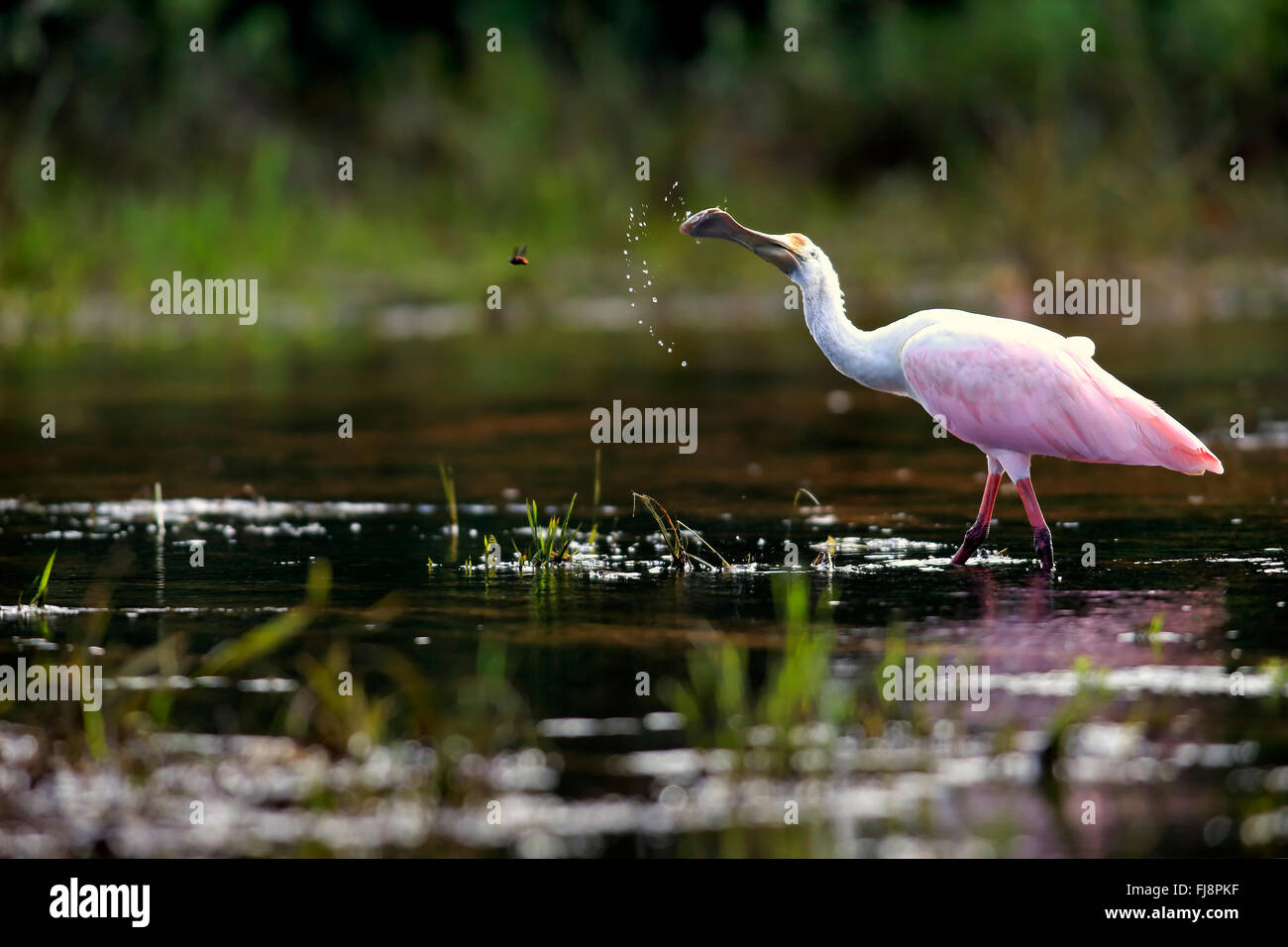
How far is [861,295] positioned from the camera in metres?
25.2

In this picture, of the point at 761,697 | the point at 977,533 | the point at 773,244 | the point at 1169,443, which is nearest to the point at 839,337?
the point at 773,244

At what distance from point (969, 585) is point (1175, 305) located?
16869 mm

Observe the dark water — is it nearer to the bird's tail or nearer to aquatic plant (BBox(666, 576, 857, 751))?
aquatic plant (BBox(666, 576, 857, 751))

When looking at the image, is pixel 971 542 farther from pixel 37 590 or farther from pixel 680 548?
pixel 37 590

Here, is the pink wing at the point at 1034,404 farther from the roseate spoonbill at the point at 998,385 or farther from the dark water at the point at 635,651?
the dark water at the point at 635,651

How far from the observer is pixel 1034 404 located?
335 inches

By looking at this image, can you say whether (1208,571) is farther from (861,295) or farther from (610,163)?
(610,163)

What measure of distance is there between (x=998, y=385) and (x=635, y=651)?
222 cm

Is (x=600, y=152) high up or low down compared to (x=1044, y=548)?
up

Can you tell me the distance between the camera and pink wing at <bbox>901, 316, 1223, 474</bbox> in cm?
850

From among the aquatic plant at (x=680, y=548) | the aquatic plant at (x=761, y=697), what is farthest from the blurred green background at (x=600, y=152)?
the aquatic plant at (x=761, y=697)

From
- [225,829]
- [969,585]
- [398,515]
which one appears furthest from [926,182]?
[225,829]

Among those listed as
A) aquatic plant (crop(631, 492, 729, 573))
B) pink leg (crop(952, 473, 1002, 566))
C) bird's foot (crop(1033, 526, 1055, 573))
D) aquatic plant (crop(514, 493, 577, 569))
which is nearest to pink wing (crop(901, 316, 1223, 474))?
pink leg (crop(952, 473, 1002, 566))
